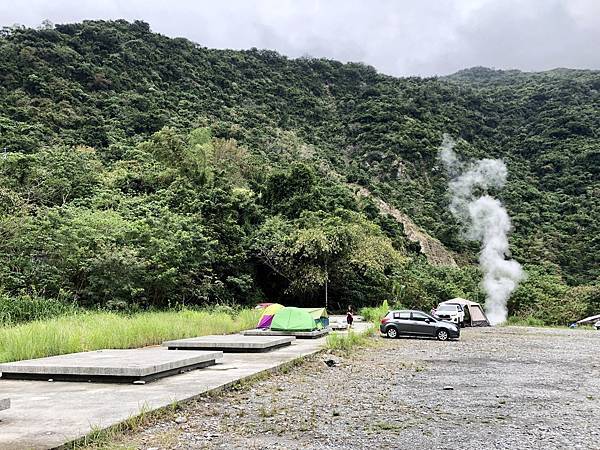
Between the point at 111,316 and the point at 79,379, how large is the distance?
→ 24.5 feet

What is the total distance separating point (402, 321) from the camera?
72.4 ft

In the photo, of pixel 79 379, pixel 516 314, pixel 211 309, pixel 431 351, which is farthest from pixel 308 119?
pixel 79 379

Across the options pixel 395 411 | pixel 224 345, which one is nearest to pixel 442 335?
pixel 224 345

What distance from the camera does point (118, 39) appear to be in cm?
6606

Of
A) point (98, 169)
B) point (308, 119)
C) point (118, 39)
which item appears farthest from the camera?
point (308, 119)

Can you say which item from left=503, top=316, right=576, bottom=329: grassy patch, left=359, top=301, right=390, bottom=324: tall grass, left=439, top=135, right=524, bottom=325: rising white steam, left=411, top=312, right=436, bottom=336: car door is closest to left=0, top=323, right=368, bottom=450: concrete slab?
left=411, top=312, right=436, bottom=336: car door

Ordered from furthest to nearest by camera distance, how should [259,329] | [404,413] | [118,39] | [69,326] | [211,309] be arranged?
[118,39], [211,309], [259,329], [69,326], [404,413]

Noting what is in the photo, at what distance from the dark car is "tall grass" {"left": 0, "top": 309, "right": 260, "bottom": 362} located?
5.63 meters

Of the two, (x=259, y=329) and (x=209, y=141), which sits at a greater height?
(x=209, y=141)

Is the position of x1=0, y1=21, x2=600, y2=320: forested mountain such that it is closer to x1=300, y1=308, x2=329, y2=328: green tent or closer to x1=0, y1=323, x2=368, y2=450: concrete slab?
x1=300, y1=308, x2=329, y2=328: green tent

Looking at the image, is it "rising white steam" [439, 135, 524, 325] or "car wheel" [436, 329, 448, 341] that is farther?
"rising white steam" [439, 135, 524, 325]

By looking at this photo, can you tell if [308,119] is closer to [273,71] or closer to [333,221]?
[273,71]

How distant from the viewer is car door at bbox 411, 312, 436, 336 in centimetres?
2206

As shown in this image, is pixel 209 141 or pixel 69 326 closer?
pixel 69 326
